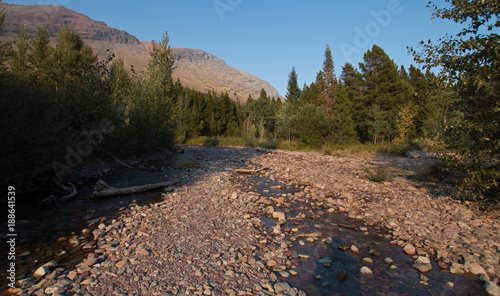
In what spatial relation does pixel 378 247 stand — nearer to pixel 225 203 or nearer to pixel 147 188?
pixel 225 203

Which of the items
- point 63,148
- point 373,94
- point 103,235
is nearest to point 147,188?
point 63,148

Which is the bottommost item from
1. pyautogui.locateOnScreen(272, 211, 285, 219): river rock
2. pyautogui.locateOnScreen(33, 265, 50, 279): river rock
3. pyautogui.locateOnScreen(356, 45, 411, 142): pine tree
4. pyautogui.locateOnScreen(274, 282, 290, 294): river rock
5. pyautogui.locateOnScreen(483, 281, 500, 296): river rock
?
pyautogui.locateOnScreen(274, 282, 290, 294): river rock

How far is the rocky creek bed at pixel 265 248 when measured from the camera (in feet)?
13.0

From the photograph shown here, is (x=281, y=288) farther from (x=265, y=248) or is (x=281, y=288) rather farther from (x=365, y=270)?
(x=365, y=270)

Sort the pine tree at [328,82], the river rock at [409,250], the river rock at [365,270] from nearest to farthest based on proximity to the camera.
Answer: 1. the river rock at [365,270]
2. the river rock at [409,250]
3. the pine tree at [328,82]

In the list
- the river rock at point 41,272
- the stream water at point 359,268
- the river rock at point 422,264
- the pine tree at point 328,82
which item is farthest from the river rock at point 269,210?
the pine tree at point 328,82

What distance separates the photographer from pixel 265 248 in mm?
5328

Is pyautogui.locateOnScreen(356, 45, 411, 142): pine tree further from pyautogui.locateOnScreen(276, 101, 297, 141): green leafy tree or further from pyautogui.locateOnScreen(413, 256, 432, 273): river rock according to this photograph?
pyautogui.locateOnScreen(413, 256, 432, 273): river rock

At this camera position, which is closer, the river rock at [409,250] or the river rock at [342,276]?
the river rock at [342,276]

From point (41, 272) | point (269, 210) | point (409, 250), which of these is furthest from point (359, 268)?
point (41, 272)

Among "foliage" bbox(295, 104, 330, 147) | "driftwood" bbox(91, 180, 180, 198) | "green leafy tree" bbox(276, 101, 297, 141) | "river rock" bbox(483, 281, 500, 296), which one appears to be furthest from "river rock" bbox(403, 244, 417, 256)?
"green leafy tree" bbox(276, 101, 297, 141)

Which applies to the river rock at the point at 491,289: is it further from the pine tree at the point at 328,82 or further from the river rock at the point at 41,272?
the pine tree at the point at 328,82

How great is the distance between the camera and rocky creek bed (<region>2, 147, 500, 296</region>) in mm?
3977

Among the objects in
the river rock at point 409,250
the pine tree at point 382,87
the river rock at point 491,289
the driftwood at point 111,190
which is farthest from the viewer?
the pine tree at point 382,87
